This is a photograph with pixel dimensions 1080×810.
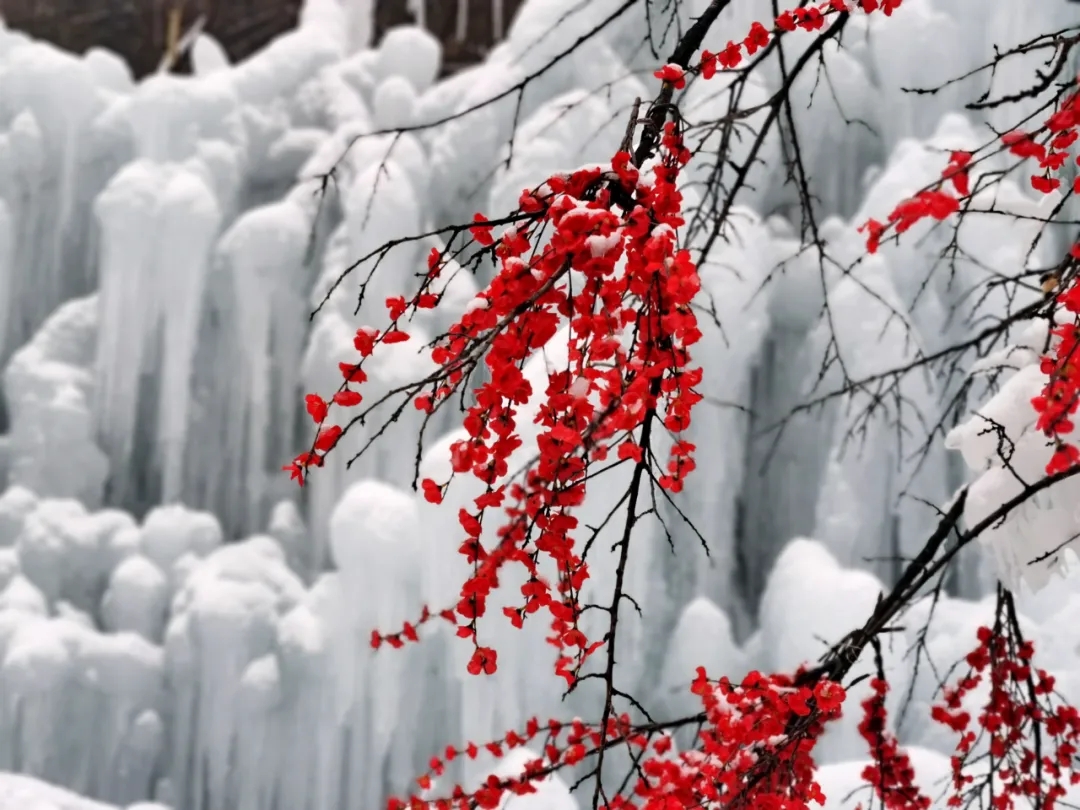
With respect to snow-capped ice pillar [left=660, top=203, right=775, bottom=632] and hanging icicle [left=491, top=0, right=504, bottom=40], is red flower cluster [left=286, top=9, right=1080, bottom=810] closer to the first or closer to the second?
snow-capped ice pillar [left=660, top=203, right=775, bottom=632]

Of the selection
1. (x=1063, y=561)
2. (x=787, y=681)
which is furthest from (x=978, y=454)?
(x=787, y=681)

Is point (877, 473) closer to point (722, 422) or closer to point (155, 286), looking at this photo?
point (722, 422)

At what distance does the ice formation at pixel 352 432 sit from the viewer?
144 inches

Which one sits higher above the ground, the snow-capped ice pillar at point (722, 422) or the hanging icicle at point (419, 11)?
the hanging icicle at point (419, 11)

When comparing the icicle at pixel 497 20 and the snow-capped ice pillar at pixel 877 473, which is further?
the icicle at pixel 497 20

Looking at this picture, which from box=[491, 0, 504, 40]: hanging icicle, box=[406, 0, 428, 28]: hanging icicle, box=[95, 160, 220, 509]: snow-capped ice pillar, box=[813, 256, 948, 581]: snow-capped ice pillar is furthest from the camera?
box=[406, 0, 428, 28]: hanging icicle

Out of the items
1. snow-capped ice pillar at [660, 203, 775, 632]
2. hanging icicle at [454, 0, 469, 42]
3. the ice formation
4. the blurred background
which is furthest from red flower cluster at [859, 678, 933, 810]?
hanging icicle at [454, 0, 469, 42]

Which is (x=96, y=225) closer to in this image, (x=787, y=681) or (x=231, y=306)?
(x=231, y=306)

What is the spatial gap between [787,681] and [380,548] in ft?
8.38

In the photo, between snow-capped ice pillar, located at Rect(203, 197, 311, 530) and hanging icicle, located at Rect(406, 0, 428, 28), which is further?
hanging icicle, located at Rect(406, 0, 428, 28)

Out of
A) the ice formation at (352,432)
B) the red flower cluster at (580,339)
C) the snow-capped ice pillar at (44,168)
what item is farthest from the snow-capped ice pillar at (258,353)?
the red flower cluster at (580,339)

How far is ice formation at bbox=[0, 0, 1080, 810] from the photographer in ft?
12.0

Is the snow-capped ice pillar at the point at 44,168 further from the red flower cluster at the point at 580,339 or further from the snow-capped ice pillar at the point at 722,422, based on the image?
the red flower cluster at the point at 580,339

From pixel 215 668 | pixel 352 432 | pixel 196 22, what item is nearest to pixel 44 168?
pixel 196 22
